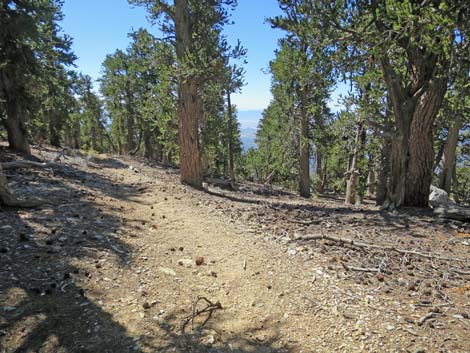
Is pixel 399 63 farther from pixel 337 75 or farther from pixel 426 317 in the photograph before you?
pixel 426 317

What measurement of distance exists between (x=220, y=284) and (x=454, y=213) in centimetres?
625

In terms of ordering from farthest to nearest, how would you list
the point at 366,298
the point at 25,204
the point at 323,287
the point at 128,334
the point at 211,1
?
the point at 211,1
the point at 25,204
the point at 323,287
the point at 366,298
the point at 128,334

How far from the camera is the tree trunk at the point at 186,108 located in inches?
356

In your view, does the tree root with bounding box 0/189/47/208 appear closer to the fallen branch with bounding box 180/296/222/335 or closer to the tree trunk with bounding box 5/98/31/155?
the fallen branch with bounding box 180/296/222/335

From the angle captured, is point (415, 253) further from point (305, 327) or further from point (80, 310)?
point (80, 310)

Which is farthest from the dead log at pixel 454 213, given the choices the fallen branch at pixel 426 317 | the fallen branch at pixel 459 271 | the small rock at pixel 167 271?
the small rock at pixel 167 271

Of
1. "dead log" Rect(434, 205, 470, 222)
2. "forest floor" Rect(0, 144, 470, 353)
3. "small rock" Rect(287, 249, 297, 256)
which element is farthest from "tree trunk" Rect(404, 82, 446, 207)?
"small rock" Rect(287, 249, 297, 256)

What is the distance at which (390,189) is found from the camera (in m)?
8.25

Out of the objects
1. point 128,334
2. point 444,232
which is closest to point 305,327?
point 128,334

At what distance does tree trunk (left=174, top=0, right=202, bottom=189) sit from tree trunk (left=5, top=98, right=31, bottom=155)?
7.03 m

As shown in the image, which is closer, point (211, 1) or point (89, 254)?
point (89, 254)

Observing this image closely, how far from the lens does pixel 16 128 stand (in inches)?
458

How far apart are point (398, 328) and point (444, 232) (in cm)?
400

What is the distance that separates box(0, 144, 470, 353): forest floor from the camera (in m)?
2.81
